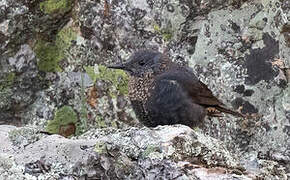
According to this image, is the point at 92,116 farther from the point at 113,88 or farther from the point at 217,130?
the point at 217,130

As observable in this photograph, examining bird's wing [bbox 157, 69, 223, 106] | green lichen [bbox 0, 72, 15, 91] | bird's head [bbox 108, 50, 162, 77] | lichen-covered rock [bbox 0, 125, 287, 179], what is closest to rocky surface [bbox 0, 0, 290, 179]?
green lichen [bbox 0, 72, 15, 91]

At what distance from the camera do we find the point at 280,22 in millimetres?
4859

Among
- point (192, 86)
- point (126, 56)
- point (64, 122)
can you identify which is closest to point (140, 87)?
point (192, 86)

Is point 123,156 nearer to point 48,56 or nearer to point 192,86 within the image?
point 192,86

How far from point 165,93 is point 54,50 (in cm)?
134

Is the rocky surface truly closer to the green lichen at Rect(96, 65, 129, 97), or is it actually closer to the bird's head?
the green lichen at Rect(96, 65, 129, 97)

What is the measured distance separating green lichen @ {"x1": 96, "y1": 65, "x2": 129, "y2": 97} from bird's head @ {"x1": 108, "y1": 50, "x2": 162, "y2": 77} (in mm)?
443

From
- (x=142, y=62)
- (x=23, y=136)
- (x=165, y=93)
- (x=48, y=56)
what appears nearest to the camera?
(x=23, y=136)

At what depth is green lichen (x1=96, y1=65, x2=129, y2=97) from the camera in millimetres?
5168

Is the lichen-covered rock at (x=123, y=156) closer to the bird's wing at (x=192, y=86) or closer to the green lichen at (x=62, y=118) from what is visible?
the bird's wing at (x=192, y=86)

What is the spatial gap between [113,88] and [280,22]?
163 centimetres

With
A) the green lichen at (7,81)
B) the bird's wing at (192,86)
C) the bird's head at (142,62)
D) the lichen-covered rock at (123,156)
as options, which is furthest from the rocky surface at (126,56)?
the lichen-covered rock at (123,156)

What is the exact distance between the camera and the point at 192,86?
4609mm

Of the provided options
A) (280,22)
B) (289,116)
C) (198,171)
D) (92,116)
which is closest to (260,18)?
(280,22)
